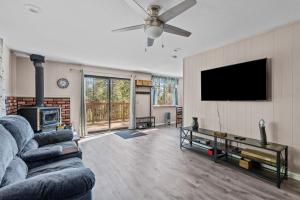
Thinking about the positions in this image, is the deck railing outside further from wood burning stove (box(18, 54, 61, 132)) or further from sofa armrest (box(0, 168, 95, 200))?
sofa armrest (box(0, 168, 95, 200))

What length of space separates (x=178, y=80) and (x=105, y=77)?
145 inches

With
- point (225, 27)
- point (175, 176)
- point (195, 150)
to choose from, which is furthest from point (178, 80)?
point (175, 176)

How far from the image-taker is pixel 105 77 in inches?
214

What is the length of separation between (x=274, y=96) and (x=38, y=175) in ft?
10.7

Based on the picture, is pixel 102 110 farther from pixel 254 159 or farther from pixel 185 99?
pixel 254 159

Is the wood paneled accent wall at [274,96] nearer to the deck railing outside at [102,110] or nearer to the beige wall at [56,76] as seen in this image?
the beige wall at [56,76]

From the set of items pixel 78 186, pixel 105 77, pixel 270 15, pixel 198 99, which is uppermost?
pixel 270 15

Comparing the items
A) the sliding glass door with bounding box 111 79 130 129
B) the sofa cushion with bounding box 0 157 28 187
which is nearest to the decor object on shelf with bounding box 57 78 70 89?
the sliding glass door with bounding box 111 79 130 129

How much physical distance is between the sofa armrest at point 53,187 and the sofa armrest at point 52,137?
4.96 feet

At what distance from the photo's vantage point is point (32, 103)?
407cm

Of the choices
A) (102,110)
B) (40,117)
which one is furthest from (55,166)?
(102,110)

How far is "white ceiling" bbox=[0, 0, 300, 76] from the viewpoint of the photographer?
1836mm

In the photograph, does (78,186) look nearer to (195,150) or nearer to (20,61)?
(195,150)

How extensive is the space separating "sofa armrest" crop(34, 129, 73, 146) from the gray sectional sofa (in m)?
0.36
